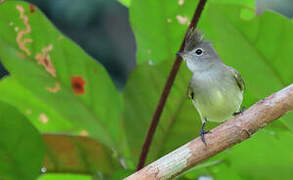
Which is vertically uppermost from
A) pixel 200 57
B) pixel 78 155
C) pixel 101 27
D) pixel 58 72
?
pixel 58 72

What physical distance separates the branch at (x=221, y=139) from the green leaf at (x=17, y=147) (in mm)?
295

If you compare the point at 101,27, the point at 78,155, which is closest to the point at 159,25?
the point at 78,155

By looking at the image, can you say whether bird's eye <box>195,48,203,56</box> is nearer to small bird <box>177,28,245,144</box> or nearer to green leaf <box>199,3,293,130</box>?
small bird <box>177,28,245,144</box>

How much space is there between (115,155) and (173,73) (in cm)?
26

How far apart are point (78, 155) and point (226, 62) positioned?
391 mm

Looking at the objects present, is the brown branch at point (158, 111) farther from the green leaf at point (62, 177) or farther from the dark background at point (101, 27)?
the dark background at point (101, 27)

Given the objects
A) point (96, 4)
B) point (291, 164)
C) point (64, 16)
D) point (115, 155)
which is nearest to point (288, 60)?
point (291, 164)

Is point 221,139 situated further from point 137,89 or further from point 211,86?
point 211,86

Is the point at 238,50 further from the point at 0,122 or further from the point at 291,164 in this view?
the point at 0,122

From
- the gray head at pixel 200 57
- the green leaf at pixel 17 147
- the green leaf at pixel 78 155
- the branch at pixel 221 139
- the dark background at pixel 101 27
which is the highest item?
the branch at pixel 221 139

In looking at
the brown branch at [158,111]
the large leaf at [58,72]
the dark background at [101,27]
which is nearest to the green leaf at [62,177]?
the large leaf at [58,72]

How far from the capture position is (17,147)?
1124mm

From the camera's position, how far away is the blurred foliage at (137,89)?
109 cm

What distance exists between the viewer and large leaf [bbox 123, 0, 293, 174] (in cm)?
111
